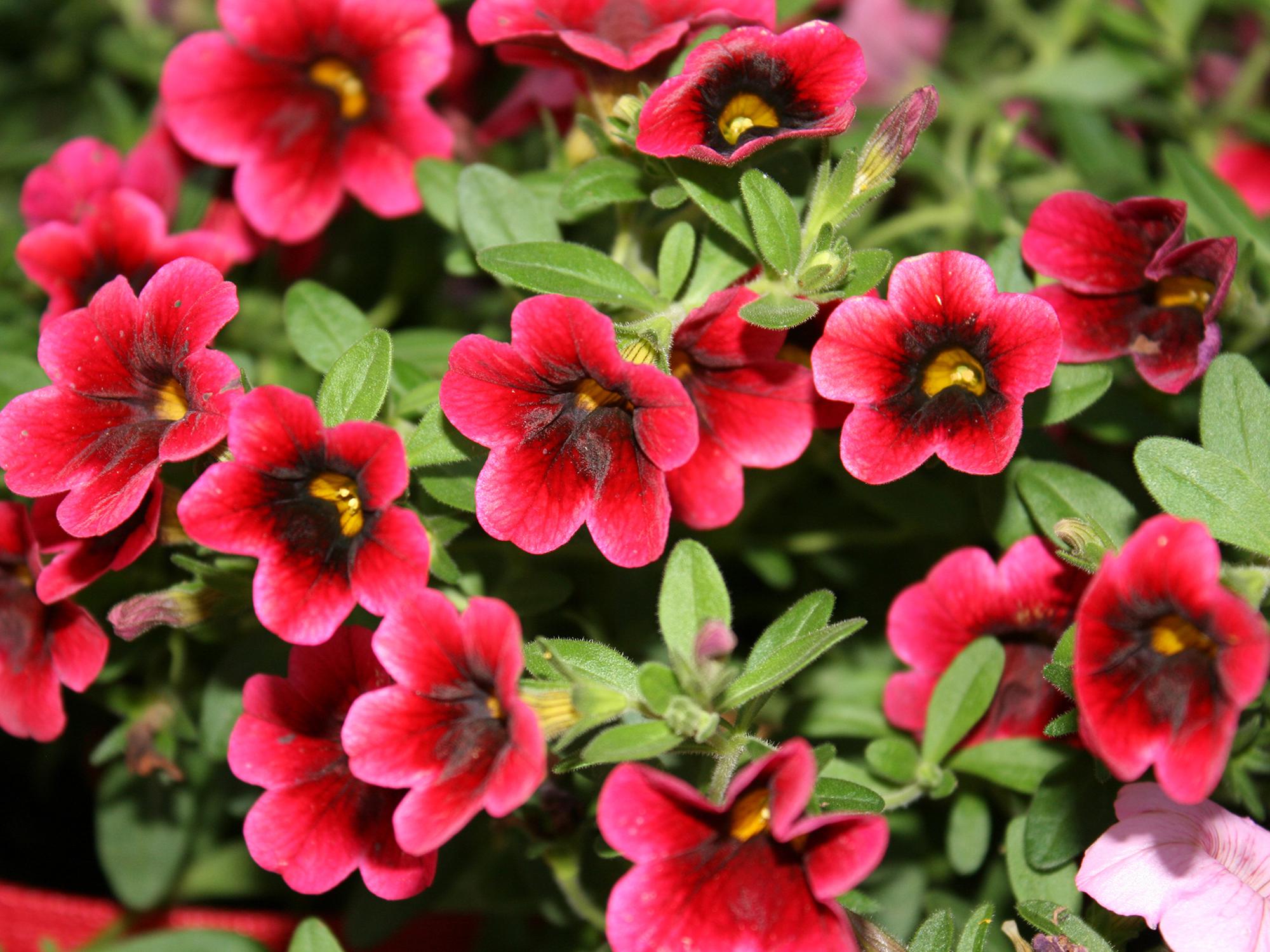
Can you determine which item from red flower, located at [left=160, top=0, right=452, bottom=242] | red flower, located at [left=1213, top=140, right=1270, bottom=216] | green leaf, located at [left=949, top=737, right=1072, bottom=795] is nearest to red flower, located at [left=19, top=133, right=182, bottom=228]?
red flower, located at [left=160, top=0, right=452, bottom=242]

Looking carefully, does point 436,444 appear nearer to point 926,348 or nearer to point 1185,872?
point 926,348

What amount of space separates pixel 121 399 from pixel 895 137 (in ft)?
2.86

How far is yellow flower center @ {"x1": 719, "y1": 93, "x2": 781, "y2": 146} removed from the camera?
124 cm

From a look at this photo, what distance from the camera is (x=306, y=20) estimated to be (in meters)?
1.58

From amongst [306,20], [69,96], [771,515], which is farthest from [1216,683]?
[69,96]

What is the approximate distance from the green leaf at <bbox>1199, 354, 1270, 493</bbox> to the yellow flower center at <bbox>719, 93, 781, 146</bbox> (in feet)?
1.80

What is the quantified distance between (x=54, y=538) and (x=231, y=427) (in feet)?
1.32

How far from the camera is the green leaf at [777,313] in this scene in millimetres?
1115

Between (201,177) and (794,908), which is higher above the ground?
(201,177)

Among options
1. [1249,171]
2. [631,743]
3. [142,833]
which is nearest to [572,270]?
[631,743]

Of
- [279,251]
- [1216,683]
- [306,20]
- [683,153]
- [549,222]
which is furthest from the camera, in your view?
[279,251]

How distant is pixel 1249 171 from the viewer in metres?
2.19

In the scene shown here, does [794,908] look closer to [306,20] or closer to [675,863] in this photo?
[675,863]

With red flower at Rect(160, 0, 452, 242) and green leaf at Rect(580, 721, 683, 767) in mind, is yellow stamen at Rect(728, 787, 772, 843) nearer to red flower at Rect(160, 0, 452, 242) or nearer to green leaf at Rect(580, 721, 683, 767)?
green leaf at Rect(580, 721, 683, 767)
